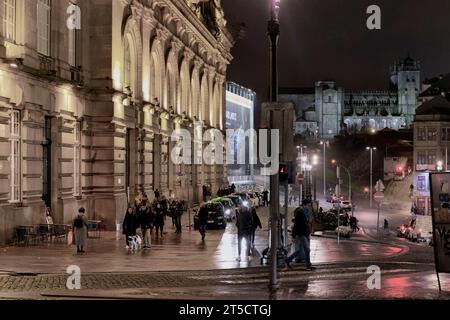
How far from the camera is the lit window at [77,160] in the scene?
3216cm

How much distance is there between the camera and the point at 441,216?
14.4 m

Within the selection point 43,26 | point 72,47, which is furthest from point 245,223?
point 72,47

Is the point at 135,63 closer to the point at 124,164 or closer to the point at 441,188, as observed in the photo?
the point at 124,164

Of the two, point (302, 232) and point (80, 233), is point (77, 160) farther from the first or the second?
point (302, 232)

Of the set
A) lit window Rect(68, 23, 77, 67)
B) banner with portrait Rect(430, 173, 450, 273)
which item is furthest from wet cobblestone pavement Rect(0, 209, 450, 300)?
lit window Rect(68, 23, 77, 67)

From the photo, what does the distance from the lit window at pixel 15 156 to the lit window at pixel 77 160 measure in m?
6.08

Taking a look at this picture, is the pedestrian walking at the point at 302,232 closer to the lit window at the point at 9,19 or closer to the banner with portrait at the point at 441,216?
the banner with portrait at the point at 441,216

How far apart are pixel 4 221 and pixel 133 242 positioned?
13.6 feet

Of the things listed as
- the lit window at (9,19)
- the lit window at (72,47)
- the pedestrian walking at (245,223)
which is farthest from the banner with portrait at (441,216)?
the lit window at (72,47)

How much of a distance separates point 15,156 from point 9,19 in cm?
462

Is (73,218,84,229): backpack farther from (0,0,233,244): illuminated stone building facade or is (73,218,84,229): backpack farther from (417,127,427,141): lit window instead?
(417,127,427,141): lit window

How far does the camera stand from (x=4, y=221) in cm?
2414

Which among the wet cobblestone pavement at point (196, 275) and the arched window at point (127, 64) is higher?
the arched window at point (127, 64)
